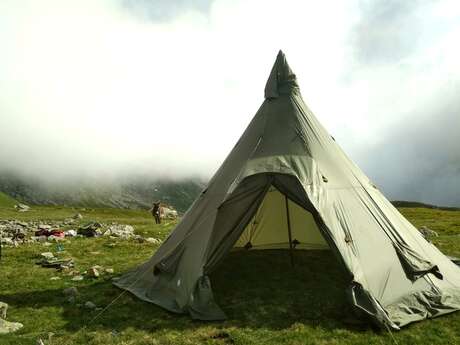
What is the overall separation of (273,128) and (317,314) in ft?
21.1

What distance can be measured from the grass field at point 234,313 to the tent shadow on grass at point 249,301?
0.03 m

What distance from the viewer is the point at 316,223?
38.1 ft

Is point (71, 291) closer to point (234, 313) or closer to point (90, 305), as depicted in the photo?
point (90, 305)

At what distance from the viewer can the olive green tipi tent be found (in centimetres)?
1080

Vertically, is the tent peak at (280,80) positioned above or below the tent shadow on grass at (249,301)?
above

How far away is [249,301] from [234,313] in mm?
1045

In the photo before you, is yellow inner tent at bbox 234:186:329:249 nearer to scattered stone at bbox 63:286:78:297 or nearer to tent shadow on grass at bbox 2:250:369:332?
tent shadow on grass at bbox 2:250:369:332

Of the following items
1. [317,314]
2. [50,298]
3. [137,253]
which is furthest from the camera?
[137,253]

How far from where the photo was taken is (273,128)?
14.3 meters

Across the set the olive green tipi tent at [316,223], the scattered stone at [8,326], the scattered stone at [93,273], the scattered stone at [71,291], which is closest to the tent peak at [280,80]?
the olive green tipi tent at [316,223]

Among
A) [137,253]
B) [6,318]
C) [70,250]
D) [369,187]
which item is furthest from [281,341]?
[70,250]

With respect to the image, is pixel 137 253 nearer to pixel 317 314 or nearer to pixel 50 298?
pixel 50 298

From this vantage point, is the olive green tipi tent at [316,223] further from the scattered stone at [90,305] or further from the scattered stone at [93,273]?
the scattered stone at [93,273]

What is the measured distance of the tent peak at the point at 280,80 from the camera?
1541 cm
